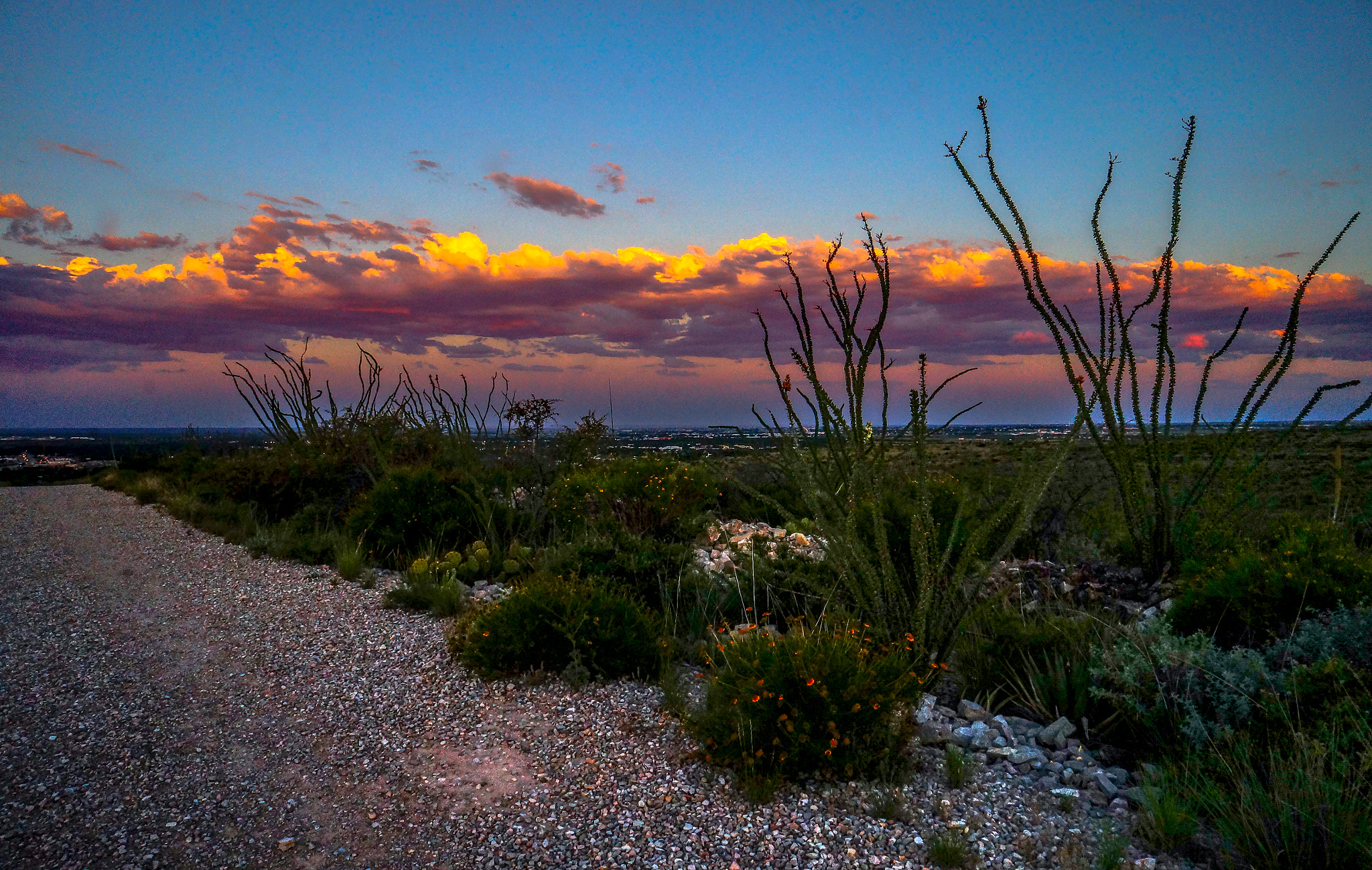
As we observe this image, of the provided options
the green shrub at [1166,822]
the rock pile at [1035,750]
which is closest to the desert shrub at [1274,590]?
the rock pile at [1035,750]

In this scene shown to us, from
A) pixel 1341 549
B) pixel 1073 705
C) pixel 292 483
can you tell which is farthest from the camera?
pixel 292 483

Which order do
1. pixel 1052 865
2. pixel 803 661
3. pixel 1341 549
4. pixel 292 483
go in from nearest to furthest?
pixel 1052 865 → pixel 803 661 → pixel 1341 549 → pixel 292 483

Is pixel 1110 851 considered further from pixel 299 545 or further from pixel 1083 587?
pixel 299 545

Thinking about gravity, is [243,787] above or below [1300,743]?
below

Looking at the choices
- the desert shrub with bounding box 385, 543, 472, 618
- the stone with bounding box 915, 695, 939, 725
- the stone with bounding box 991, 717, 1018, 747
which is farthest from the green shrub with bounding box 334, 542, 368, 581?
the stone with bounding box 991, 717, 1018, 747

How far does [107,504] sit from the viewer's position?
13.7 metres

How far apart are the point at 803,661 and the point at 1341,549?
358 cm

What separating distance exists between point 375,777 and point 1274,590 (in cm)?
505

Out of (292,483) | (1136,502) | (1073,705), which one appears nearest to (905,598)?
(1073,705)

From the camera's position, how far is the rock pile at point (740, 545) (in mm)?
6668

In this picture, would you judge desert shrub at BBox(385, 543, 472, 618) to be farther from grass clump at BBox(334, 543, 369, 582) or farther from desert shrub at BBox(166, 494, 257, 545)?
desert shrub at BBox(166, 494, 257, 545)

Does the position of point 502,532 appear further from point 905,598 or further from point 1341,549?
point 1341,549

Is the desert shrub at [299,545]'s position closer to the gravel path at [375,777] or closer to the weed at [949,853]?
the gravel path at [375,777]

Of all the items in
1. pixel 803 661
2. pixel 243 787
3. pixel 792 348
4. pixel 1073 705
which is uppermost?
pixel 792 348
